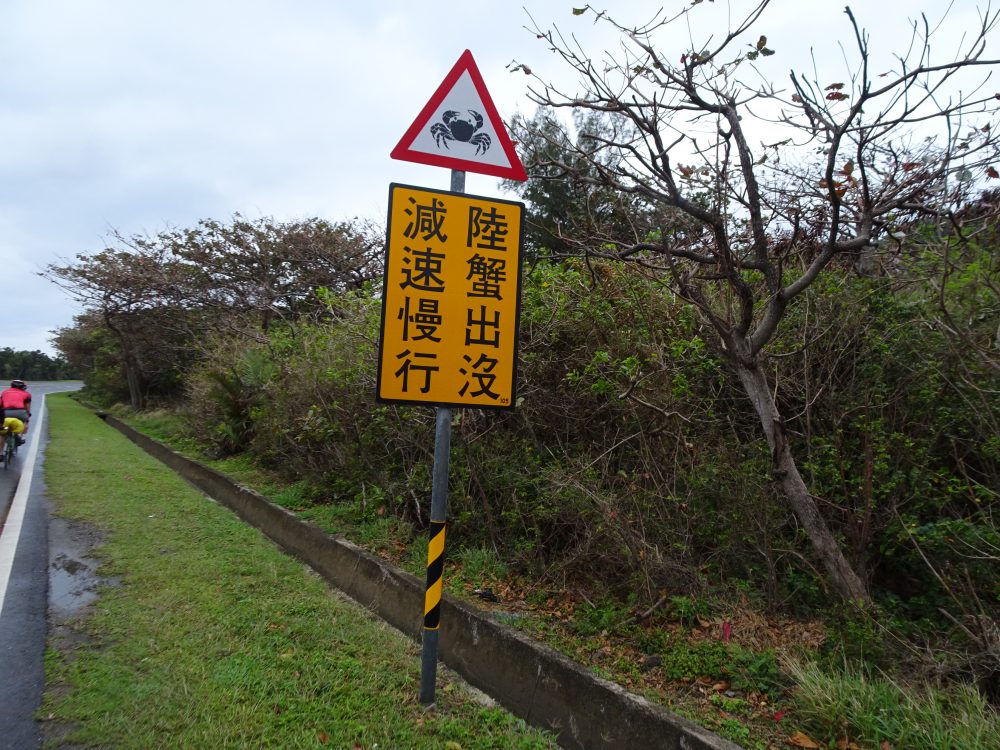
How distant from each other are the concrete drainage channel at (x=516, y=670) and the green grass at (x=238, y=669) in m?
0.15

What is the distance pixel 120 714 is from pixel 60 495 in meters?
6.63

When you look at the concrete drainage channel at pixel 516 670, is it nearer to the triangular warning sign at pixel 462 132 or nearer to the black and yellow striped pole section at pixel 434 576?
the black and yellow striped pole section at pixel 434 576

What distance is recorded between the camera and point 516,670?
3.92 meters

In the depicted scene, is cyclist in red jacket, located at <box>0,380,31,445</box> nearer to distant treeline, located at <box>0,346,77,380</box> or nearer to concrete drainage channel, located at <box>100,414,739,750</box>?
concrete drainage channel, located at <box>100,414,739,750</box>

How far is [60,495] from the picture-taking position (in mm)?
8938

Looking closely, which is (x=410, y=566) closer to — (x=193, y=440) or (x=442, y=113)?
Answer: (x=442, y=113)

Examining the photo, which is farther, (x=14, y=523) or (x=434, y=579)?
(x=14, y=523)

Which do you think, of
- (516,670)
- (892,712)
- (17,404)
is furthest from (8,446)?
(892,712)

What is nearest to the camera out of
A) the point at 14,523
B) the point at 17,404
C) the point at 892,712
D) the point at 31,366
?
the point at 892,712

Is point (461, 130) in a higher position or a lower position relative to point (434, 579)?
higher

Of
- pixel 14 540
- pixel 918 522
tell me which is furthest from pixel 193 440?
pixel 918 522

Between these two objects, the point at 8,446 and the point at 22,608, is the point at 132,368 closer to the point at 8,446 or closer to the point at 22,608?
the point at 8,446

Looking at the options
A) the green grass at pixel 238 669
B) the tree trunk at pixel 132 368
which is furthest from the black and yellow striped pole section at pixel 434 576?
the tree trunk at pixel 132 368

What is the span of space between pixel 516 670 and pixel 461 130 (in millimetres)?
3004
